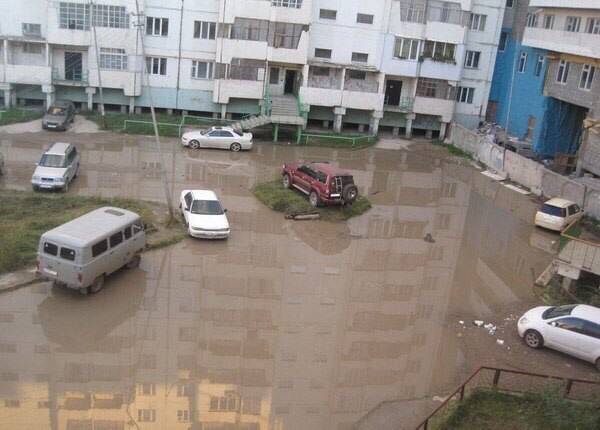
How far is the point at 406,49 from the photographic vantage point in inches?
1596

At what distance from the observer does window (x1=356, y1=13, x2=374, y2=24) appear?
40.2m

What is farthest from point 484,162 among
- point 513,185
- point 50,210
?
point 50,210

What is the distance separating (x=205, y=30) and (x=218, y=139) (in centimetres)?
917

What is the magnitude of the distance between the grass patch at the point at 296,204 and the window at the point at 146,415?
523 inches

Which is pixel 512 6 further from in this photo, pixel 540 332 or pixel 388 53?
pixel 540 332

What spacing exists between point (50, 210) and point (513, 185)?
901 inches

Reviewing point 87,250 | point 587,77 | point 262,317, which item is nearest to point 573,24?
point 587,77

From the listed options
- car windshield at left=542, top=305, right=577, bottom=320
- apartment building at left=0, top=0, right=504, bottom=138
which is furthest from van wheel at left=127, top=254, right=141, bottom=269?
apartment building at left=0, top=0, right=504, bottom=138

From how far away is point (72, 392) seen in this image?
13.5 meters

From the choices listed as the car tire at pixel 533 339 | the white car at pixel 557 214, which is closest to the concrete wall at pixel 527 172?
the white car at pixel 557 214

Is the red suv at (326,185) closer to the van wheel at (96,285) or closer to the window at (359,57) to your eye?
the van wheel at (96,285)

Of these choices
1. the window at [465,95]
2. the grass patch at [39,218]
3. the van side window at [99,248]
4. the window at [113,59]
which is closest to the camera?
the van side window at [99,248]

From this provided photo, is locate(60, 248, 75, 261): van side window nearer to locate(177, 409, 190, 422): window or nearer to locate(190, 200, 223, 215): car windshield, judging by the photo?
locate(177, 409, 190, 422): window

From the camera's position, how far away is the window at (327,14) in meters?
40.0
